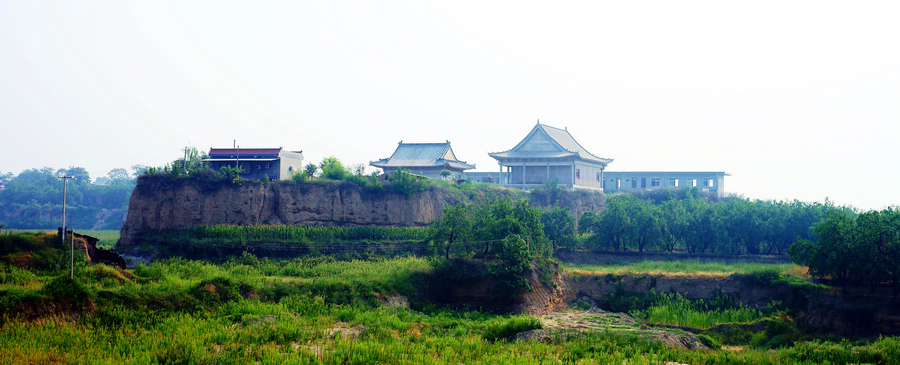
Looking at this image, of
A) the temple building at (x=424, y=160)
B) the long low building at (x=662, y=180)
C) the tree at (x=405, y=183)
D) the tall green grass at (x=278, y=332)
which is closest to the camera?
the tall green grass at (x=278, y=332)

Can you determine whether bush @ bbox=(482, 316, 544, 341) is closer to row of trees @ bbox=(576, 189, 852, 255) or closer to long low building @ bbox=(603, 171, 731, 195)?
row of trees @ bbox=(576, 189, 852, 255)

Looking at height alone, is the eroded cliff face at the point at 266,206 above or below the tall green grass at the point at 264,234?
above

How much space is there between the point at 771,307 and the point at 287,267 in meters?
19.8

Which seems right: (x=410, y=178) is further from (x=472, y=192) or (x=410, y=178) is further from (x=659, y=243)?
(x=659, y=243)

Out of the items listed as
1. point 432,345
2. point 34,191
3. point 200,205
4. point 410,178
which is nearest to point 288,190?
point 200,205

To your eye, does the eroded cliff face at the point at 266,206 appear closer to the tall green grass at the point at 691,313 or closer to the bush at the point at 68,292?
the bush at the point at 68,292

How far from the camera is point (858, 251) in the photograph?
69.2 ft

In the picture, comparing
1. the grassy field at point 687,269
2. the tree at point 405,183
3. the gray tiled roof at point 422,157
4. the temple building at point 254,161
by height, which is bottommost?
the grassy field at point 687,269

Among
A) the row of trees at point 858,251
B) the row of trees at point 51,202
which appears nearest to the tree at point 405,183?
the row of trees at point 858,251

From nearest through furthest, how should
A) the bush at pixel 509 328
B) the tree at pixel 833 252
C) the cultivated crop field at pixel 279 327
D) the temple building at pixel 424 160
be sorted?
the cultivated crop field at pixel 279 327, the bush at pixel 509 328, the tree at pixel 833 252, the temple building at pixel 424 160

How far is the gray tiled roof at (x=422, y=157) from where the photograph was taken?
147 feet

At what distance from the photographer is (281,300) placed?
66.8 ft

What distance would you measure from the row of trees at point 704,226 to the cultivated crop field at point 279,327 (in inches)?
351

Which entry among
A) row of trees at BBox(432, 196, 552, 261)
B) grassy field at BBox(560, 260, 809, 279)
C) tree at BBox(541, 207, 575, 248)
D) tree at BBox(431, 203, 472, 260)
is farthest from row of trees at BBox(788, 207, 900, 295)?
tree at BBox(431, 203, 472, 260)
